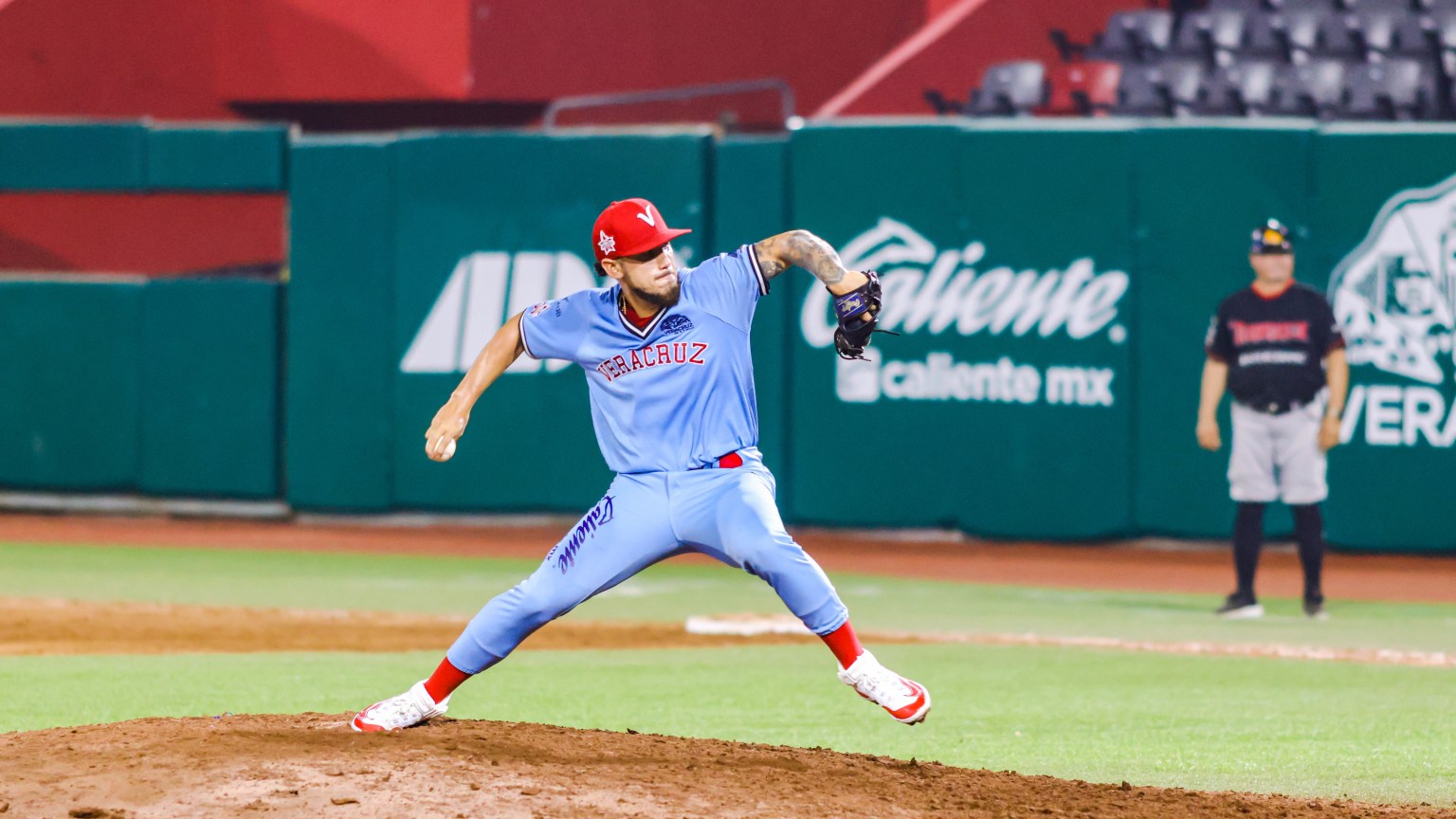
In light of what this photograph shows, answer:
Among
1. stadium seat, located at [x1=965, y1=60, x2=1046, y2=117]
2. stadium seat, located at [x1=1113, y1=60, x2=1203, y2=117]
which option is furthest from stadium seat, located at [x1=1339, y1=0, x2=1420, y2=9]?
stadium seat, located at [x1=965, y1=60, x2=1046, y2=117]

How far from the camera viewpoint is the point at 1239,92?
1483cm

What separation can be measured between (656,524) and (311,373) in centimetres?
860

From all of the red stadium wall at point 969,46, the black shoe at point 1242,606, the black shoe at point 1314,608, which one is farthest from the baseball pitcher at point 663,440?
the red stadium wall at point 969,46

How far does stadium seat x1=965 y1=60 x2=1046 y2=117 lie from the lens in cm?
1570

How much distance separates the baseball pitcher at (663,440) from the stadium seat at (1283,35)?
11355mm

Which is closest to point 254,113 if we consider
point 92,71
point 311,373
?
point 92,71

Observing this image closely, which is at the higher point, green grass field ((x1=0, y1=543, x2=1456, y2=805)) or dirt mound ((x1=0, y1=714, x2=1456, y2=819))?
dirt mound ((x1=0, y1=714, x2=1456, y2=819))

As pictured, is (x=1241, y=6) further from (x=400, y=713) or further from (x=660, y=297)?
(x=400, y=713)

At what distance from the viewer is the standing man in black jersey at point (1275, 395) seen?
30.9 feet

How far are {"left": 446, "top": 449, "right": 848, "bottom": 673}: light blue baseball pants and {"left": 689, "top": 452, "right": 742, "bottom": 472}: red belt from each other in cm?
2

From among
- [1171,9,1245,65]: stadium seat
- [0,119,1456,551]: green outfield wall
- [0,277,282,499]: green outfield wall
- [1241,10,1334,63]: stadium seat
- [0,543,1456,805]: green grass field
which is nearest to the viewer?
[0,543,1456,805]: green grass field

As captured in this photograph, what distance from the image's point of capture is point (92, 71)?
1852 cm

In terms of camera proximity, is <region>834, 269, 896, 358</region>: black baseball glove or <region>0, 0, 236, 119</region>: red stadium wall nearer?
<region>834, 269, 896, 358</region>: black baseball glove

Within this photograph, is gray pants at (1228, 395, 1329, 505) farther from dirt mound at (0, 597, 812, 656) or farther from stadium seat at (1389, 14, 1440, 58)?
stadium seat at (1389, 14, 1440, 58)
